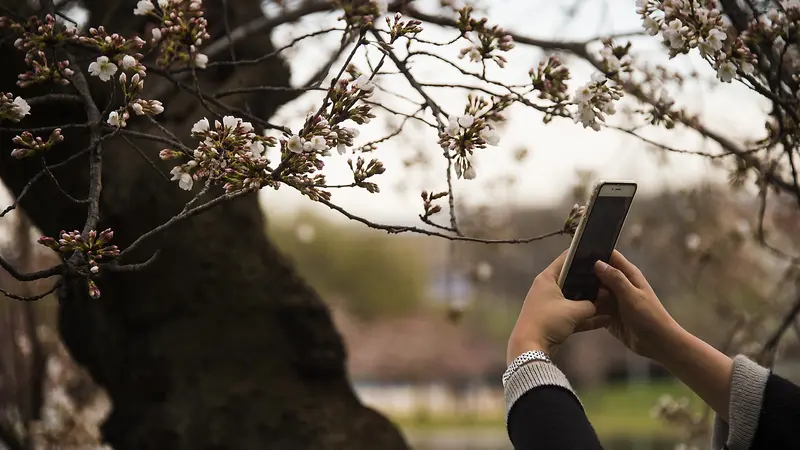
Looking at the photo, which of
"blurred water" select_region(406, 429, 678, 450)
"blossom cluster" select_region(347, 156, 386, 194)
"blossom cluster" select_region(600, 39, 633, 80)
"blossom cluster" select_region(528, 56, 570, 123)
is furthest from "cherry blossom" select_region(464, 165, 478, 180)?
"blurred water" select_region(406, 429, 678, 450)

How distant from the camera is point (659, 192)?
4.47m

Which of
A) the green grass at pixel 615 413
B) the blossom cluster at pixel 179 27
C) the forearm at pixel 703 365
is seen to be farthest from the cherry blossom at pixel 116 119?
the green grass at pixel 615 413

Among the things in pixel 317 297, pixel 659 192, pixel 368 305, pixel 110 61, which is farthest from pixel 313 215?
pixel 110 61

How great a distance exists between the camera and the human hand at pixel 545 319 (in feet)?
3.43

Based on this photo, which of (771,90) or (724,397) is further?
(771,90)

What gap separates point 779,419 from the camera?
1.08 meters

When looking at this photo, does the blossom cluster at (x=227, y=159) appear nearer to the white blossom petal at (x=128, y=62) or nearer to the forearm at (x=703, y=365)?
the white blossom petal at (x=128, y=62)

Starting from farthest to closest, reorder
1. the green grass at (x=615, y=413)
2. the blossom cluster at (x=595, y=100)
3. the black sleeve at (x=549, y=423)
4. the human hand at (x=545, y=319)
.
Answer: the green grass at (x=615, y=413)
the blossom cluster at (x=595, y=100)
the human hand at (x=545, y=319)
the black sleeve at (x=549, y=423)

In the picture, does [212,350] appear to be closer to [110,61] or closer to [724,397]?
[110,61]

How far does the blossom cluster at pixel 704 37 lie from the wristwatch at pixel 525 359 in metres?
0.75

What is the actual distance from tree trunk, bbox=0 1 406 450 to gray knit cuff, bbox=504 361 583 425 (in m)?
1.02

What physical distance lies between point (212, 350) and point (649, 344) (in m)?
1.19

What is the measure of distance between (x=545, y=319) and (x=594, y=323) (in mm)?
149

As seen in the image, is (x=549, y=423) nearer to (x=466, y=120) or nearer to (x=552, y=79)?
(x=466, y=120)
